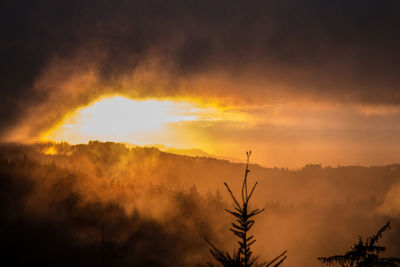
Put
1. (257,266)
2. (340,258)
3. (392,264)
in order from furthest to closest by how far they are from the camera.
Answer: (340,258), (392,264), (257,266)

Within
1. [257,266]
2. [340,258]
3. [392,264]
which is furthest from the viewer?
[340,258]

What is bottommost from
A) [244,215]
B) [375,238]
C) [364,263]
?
[364,263]

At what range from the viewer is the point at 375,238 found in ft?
60.5

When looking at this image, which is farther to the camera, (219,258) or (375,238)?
(375,238)

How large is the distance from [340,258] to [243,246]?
1108cm

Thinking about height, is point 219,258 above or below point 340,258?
above

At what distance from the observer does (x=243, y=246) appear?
10.2m

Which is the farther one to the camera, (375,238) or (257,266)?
(375,238)

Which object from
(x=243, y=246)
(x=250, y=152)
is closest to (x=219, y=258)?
(x=243, y=246)

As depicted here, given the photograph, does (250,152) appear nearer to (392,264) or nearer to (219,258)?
(219,258)

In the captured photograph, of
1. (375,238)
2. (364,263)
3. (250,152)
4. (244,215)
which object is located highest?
(250,152)

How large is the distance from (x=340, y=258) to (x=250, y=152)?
12379 millimetres

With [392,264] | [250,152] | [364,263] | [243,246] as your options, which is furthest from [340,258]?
[250,152]

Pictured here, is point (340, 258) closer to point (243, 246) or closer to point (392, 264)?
point (392, 264)
